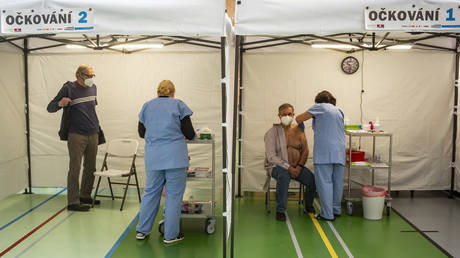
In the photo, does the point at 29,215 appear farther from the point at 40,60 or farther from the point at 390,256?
the point at 390,256

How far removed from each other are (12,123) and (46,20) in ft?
9.73

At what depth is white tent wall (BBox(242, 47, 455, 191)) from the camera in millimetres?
5469

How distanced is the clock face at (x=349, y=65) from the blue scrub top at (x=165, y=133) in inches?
103

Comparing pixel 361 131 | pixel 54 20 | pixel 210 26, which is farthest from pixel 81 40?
pixel 361 131

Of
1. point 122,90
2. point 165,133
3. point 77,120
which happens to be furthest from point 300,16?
point 122,90

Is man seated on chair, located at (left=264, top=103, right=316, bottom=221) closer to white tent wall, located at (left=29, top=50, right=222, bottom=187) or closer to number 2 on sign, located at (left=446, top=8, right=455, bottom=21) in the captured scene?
white tent wall, located at (left=29, top=50, right=222, bottom=187)

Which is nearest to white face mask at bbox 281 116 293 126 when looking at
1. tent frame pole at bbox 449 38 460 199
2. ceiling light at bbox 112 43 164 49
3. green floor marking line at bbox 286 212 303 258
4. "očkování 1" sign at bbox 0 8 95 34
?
→ green floor marking line at bbox 286 212 303 258

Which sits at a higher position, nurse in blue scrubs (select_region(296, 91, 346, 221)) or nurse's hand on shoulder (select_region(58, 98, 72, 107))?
nurse's hand on shoulder (select_region(58, 98, 72, 107))

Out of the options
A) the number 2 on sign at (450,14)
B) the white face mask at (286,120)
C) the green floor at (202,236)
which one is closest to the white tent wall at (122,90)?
the green floor at (202,236)

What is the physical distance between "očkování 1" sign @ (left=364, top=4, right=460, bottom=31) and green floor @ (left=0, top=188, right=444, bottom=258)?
78.2 inches

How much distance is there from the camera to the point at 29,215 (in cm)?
477

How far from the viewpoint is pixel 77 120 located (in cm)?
485

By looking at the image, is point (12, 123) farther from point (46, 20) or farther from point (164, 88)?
point (46, 20)

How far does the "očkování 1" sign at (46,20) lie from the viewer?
9.61 ft
